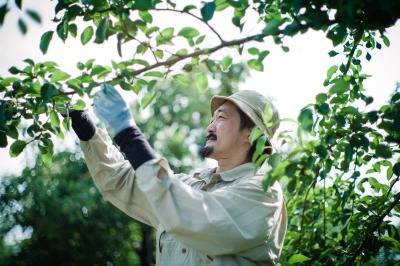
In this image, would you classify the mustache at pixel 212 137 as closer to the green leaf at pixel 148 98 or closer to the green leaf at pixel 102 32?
the green leaf at pixel 148 98

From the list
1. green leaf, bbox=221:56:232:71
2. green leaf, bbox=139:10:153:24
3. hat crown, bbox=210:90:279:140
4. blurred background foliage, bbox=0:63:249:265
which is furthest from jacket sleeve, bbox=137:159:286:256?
blurred background foliage, bbox=0:63:249:265

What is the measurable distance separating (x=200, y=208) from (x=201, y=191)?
0.15 meters

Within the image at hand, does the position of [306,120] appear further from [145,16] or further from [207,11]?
[145,16]

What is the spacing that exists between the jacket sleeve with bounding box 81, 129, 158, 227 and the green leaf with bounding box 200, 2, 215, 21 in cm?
120

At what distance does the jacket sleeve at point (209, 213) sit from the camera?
174cm

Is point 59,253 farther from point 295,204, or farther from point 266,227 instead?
point 266,227

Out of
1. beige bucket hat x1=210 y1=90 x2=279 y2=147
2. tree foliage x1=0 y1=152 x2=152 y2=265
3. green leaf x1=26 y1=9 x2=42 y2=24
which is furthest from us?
tree foliage x1=0 y1=152 x2=152 y2=265

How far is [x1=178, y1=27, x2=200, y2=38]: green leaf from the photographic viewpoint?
5.59 feet

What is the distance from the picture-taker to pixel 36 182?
49.8 feet

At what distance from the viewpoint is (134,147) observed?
1841mm

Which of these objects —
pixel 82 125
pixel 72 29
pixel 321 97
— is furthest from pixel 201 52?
pixel 82 125

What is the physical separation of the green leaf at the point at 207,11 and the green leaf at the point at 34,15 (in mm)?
669

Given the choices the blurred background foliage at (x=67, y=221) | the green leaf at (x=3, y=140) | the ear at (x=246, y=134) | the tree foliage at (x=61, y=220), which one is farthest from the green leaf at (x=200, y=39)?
the tree foliage at (x=61, y=220)

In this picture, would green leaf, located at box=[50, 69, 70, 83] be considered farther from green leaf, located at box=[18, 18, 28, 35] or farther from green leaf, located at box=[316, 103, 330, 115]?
green leaf, located at box=[316, 103, 330, 115]
